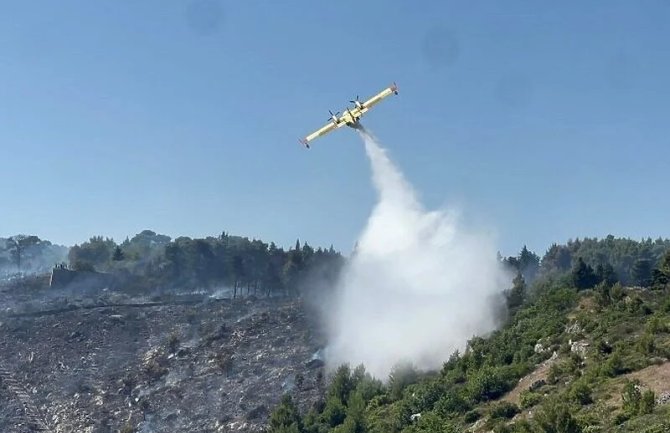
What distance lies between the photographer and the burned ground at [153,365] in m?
73.6

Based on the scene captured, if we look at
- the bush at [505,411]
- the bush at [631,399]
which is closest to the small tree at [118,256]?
the bush at [505,411]

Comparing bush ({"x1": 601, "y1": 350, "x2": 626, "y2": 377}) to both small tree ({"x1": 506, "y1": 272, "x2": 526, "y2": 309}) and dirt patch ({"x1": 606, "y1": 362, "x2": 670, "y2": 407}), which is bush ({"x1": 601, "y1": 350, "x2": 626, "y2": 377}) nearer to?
dirt patch ({"x1": 606, "y1": 362, "x2": 670, "y2": 407})

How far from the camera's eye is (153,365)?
8394cm

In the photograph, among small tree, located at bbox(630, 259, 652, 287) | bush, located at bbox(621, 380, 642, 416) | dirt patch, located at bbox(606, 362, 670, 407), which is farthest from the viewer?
small tree, located at bbox(630, 259, 652, 287)

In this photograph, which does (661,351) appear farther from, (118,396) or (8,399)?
(8,399)

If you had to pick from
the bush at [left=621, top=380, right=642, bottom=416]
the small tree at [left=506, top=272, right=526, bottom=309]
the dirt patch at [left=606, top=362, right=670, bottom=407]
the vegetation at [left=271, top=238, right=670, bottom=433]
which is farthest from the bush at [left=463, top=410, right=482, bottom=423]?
the small tree at [left=506, top=272, right=526, bottom=309]

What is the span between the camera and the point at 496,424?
160ft

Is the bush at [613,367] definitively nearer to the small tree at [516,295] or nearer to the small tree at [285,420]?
the small tree at [285,420]

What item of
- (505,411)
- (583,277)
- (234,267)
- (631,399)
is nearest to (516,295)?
(583,277)

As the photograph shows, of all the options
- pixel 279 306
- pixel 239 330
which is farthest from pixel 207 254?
pixel 239 330

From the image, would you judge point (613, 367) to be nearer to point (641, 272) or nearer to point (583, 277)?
point (583, 277)

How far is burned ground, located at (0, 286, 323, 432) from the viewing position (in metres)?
73.6

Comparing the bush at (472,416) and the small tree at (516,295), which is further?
the small tree at (516,295)

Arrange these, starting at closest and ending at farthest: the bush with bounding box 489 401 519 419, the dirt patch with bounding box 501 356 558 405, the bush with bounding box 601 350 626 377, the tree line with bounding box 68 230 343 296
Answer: the bush with bounding box 601 350 626 377 → the bush with bounding box 489 401 519 419 → the dirt patch with bounding box 501 356 558 405 → the tree line with bounding box 68 230 343 296
